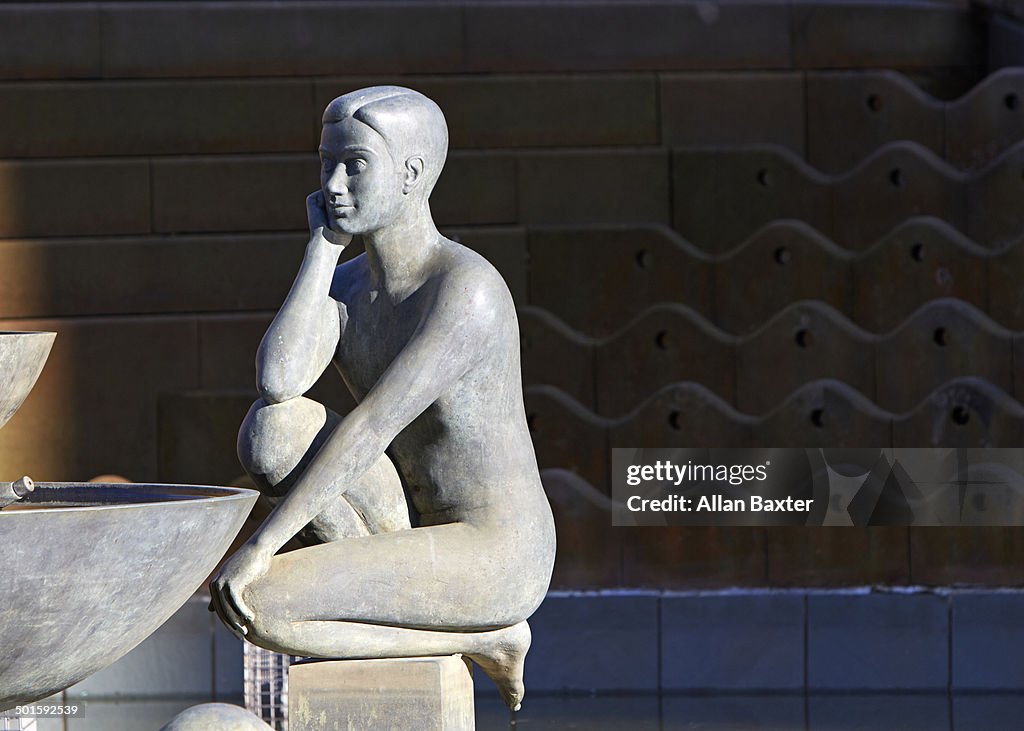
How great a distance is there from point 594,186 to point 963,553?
251 centimetres

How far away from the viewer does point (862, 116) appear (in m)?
7.79

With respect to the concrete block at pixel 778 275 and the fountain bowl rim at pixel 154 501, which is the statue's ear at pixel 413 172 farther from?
the concrete block at pixel 778 275

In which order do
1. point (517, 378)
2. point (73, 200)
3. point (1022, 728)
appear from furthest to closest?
point (73, 200), point (1022, 728), point (517, 378)

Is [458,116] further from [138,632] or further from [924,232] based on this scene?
[138,632]

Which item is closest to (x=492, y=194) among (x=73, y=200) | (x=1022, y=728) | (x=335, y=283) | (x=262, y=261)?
(x=262, y=261)

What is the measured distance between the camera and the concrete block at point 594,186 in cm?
743

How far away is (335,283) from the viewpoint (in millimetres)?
3355

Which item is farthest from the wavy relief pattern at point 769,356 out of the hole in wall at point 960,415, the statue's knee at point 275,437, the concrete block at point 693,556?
the statue's knee at point 275,437

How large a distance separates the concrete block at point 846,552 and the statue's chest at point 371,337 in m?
2.83

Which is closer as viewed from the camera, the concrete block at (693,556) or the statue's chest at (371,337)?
the statue's chest at (371,337)

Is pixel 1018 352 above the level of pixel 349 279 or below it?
below

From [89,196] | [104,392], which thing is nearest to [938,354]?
[104,392]

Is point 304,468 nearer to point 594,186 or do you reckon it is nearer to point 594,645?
point 594,645

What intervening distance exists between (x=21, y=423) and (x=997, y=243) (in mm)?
4111
